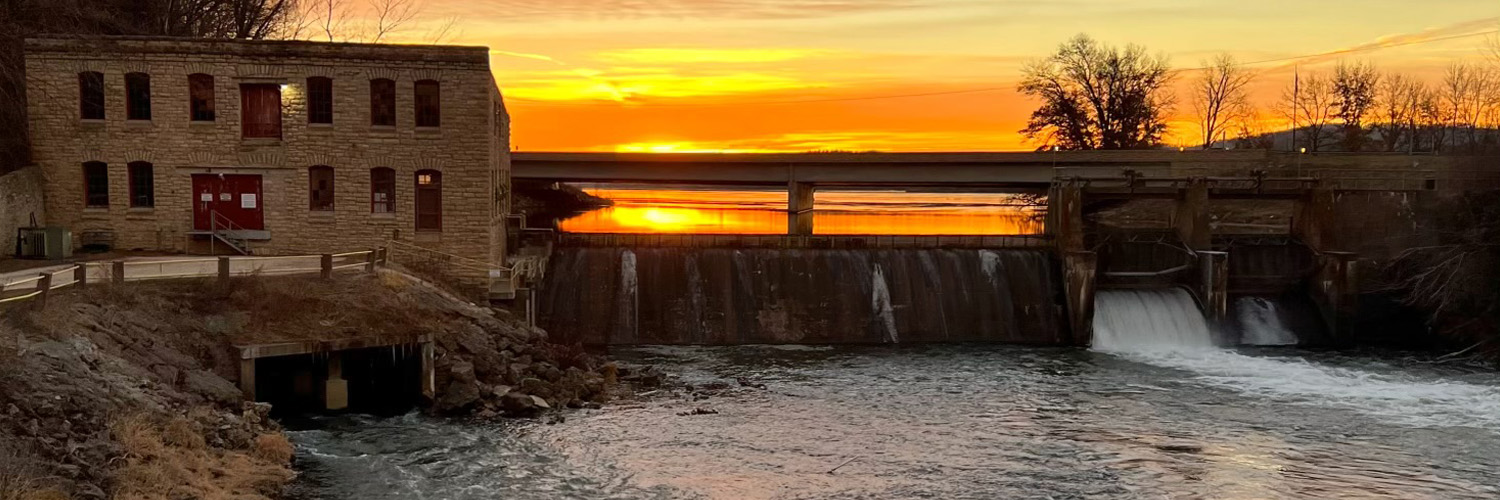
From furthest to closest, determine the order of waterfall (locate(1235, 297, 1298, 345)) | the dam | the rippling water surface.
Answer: waterfall (locate(1235, 297, 1298, 345))
the dam
the rippling water surface

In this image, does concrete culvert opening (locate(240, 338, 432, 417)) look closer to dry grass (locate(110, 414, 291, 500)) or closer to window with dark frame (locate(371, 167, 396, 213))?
dry grass (locate(110, 414, 291, 500))

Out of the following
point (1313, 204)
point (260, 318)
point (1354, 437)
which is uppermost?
point (1313, 204)

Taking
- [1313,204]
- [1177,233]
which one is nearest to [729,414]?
[1177,233]

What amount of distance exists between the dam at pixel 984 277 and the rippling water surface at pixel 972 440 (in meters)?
5.42

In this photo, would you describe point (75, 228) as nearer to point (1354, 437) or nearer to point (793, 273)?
point (793, 273)

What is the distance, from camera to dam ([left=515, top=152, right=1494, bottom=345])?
38.2 m

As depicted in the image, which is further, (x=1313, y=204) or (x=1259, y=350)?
(x=1313, y=204)

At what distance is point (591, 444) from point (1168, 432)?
13.1m

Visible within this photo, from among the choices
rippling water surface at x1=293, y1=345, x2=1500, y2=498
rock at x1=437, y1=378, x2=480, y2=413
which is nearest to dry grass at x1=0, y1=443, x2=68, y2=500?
rippling water surface at x1=293, y1=345, x2=1500, y2=498

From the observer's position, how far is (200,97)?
3269 cm

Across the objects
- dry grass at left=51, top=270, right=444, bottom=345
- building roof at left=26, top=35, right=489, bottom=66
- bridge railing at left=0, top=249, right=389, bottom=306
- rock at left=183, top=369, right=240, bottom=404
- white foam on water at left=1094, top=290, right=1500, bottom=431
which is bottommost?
white foam on water at left=1094, top=290, right=1500, bottom=431

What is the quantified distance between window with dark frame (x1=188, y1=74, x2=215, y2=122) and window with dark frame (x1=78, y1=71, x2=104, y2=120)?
2609mm

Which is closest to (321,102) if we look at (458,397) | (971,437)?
(458,397)

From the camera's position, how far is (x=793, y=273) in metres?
40.1
